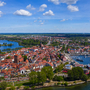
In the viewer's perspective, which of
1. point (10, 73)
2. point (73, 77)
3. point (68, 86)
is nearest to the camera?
point (68, 86)

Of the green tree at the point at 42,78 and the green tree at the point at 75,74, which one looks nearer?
the green tree at the point at 42,78

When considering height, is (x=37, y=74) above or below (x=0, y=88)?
above

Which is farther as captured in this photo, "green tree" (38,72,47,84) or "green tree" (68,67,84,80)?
"green tree" (68,67,84,80)

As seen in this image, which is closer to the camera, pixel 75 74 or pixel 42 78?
pixel 42 78

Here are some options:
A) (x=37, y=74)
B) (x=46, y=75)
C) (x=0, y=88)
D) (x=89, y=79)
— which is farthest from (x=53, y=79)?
(x=0, y=88)

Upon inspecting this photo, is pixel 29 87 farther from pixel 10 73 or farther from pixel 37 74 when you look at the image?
pixel 10 73

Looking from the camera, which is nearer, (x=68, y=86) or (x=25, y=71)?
(x=68, y=86)

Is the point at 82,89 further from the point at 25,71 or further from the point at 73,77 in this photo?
the point at 25,71

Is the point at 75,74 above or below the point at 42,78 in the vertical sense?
above

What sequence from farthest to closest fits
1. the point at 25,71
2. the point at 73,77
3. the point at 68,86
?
the point at 25,71, the point at 73,77, the point at 68,86
